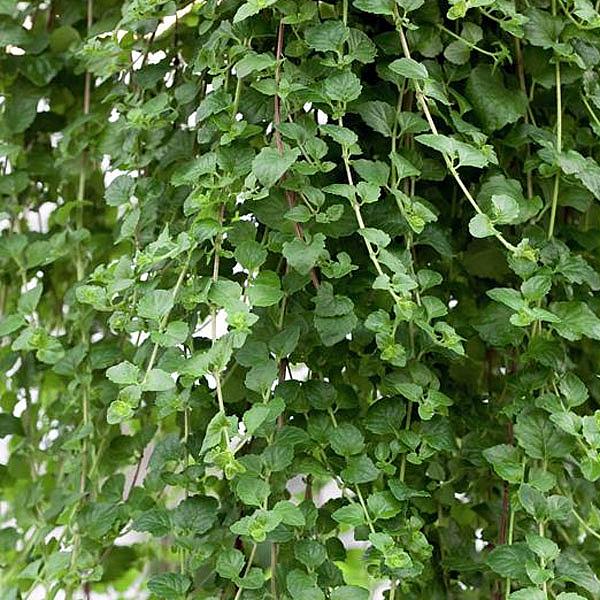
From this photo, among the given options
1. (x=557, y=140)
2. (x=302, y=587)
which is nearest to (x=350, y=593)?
(x=302, y=587)

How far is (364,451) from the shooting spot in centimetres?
74

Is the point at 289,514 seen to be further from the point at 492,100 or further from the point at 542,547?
the point at 492,100

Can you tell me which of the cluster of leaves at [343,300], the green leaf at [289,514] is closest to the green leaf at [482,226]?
the cluster of leaves at [343,300]

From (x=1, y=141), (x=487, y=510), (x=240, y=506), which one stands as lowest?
(x=487, y=510)

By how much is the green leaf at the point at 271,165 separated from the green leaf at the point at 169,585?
277mm

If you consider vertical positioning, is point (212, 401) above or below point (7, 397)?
above

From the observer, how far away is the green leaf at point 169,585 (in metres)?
0.73

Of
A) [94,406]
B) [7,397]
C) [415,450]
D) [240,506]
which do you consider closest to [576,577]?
[415,450]

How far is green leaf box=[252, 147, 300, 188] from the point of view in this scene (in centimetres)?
67

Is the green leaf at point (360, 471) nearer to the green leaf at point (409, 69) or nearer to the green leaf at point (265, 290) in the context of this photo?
the green leaf at point (265, 290)

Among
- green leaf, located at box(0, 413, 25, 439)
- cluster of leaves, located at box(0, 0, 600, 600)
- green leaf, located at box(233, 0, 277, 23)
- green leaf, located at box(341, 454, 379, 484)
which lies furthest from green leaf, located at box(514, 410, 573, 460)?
green leaf, located at box(0, 413, 25, 439)

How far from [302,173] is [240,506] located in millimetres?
261

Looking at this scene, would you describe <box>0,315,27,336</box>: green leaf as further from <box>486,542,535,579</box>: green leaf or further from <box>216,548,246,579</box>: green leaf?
<box>486,542,535,579</box>: green leaf

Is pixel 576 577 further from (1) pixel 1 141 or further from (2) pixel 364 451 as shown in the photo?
(1) pixel 1 141
